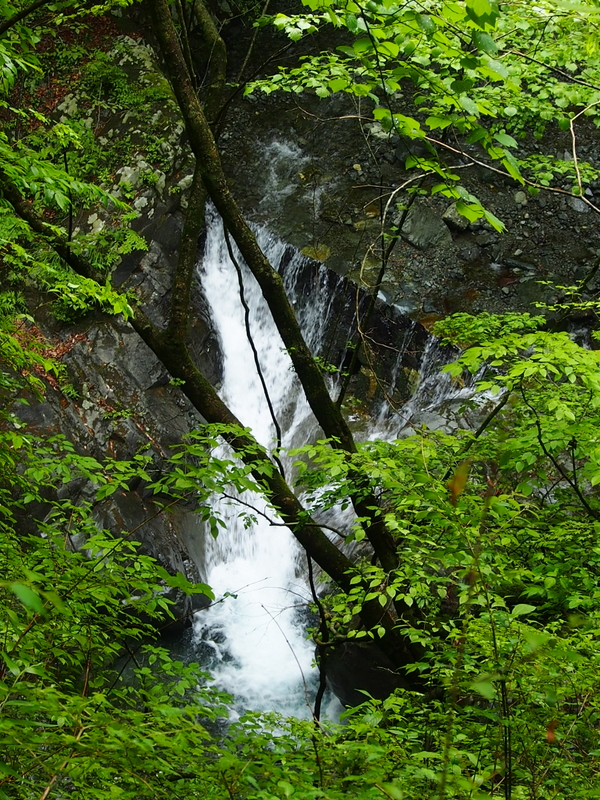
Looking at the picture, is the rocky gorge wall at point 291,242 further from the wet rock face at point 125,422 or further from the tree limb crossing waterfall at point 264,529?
the tree limb crossing waterfall at point 264,529

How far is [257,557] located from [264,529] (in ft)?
1.27

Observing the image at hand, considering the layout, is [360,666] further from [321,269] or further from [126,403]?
[321,269]

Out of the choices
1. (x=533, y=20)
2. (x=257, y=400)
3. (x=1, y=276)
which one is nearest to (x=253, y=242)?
(x=533, y=20)

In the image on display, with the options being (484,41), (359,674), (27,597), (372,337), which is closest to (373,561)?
(359,674)

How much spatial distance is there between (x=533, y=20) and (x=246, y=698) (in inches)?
253

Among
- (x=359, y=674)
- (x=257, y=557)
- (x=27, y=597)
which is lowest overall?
(x=359, y=674)

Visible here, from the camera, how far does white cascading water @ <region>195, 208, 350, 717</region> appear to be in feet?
21.3

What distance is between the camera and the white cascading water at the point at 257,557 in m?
6.50

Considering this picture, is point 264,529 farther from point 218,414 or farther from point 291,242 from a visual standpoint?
point 291,242

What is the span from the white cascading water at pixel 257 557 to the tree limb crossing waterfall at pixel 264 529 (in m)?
0.01

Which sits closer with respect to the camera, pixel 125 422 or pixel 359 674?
pixel 359 674

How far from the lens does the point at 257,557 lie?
26.3ft

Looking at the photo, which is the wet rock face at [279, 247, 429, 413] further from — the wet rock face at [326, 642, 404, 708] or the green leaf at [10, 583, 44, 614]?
the green leaf at [10, 583, 44, 614]

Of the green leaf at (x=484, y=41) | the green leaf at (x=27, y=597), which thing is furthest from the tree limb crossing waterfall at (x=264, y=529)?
the green leaf at (x=27, y=597)
